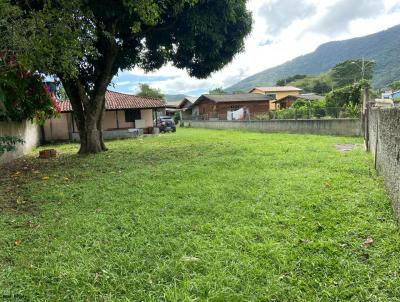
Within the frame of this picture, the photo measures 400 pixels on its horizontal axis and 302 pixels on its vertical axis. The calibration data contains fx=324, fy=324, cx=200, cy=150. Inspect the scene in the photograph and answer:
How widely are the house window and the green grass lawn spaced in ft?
57.5

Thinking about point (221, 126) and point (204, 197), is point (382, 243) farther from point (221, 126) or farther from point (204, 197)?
point (221, 126)

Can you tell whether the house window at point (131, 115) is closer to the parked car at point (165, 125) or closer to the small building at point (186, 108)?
the parked car at point (165, 125)

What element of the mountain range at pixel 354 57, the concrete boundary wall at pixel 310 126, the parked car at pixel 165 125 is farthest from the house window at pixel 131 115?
the mountain range at pixel 354 57

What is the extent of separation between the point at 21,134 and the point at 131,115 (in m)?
10.6

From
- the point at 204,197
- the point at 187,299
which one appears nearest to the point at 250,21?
the point at 204,197

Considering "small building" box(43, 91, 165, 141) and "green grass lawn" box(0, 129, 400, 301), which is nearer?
"green grass lawn" box(0, 129, 400, 301)

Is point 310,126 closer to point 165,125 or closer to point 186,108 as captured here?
point 165,125

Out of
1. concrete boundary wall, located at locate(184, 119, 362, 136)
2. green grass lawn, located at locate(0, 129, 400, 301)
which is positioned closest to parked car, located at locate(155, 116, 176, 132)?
concrete boundary wall, located at locate(184, 119, 362, 136)

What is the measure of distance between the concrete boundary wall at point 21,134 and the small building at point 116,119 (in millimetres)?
2301

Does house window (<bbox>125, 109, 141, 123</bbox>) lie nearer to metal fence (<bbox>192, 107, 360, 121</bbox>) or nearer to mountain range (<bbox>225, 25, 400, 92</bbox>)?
metal fence (<bbox>192, 107, 360, 121</bbox>)

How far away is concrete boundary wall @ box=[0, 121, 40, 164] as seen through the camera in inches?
447

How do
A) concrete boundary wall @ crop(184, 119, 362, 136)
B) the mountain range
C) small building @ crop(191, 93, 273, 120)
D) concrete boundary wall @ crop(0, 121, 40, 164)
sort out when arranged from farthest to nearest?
the mountain range → small building @ crop(191, 93, 273, 120) → concrete boundary wall @ crop(184, 119, 362, 136) → concrete boundary wall @ crop(0, 121, 40, 164)

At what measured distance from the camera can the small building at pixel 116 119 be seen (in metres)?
21.3

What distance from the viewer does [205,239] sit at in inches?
142
